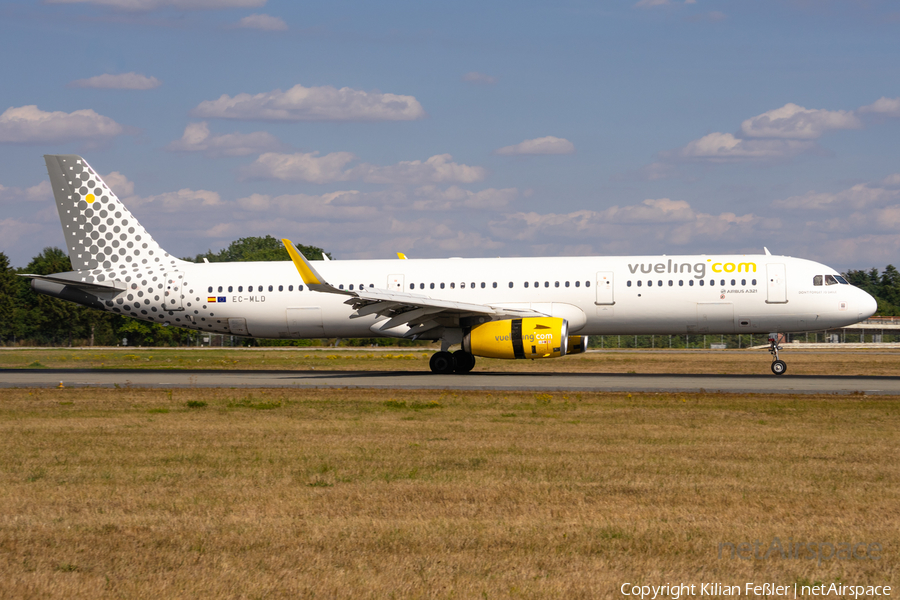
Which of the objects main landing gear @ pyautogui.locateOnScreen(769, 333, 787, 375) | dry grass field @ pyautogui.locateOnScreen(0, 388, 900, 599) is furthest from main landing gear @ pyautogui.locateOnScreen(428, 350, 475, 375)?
dry grass field @ pyautogui.locateOnScreen(0, 388, 900, 599)

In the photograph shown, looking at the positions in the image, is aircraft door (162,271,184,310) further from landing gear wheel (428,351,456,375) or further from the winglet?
landing gear wheel (428,351,456,375)

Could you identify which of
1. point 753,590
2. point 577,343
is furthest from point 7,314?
point 753,590

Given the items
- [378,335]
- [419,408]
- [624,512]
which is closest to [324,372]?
[378,335]

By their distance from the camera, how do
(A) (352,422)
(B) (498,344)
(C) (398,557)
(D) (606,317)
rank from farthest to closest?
(D) (606,317)
(B) (498,344)
(A) (352,422)
(C) (398,557)

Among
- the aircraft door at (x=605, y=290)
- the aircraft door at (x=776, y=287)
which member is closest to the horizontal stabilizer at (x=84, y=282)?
the aircraft door at (x=605, y=290)

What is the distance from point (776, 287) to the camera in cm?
2669

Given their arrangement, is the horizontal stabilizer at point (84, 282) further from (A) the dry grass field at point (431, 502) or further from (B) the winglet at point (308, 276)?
(A) the dry grass field at point (431, 502)

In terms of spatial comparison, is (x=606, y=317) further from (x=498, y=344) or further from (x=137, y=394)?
(x=137, y=394)

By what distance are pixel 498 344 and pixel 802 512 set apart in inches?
689

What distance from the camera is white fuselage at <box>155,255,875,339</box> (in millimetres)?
26781

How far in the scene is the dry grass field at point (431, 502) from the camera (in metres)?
6.14

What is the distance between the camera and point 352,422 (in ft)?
50.6

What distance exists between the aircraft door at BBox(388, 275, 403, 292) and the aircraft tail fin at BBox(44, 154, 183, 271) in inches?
315

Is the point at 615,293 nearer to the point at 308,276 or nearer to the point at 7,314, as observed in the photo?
the point at 308,276
